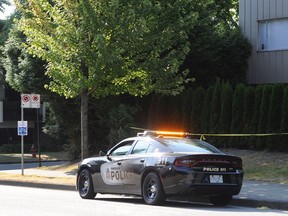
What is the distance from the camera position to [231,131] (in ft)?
72.7

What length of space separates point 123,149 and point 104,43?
210 inches

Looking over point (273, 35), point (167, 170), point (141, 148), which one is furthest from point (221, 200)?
point (273, 35)

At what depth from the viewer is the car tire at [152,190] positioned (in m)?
12.8

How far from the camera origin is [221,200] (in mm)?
13562

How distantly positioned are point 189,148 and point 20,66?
13.6 metres

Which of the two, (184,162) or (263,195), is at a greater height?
(184,162)

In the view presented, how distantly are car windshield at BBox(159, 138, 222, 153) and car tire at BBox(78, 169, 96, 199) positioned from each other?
2.49 metres

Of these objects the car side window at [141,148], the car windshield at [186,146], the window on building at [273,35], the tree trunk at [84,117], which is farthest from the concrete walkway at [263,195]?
the window on building at [273,35]

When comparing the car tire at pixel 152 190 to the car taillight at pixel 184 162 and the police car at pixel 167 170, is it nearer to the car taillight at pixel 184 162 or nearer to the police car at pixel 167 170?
the police car at pixel 167 170

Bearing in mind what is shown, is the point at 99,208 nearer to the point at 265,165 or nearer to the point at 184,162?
the point at 184,162

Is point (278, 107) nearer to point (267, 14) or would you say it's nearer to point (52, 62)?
point (267, 14)

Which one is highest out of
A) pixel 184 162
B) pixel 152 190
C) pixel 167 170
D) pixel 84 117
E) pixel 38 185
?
pixel 84 117

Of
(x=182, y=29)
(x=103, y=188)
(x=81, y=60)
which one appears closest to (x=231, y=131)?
(x=182, y=29)

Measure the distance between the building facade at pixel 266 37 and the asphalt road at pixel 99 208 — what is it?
12.0 m
